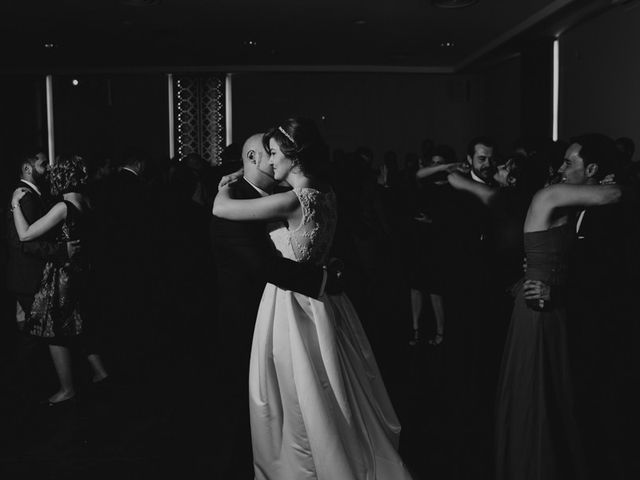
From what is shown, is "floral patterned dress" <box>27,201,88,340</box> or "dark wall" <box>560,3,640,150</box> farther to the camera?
"dark wall" <box>560,3,640,150</box>

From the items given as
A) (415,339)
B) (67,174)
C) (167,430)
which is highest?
(67,174)

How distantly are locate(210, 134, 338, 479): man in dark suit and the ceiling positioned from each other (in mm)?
4811

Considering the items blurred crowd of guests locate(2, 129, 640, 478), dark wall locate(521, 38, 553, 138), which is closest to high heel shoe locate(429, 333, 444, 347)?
blurred crowd of guests locate(2, 129, 640, 478)

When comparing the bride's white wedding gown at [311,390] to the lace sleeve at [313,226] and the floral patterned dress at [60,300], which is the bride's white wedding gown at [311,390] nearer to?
the lace sleeve at [313,226]

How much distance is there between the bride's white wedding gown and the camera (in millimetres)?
2297

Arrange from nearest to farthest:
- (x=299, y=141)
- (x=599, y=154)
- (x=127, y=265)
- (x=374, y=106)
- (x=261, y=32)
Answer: (x=299, y=141) < (x=599, y=154) < (x=127, y=265) < (x=261, y=32) < (x=374, y=106)

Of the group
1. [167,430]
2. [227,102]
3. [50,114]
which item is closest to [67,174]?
[167,430]

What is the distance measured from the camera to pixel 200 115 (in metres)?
11.7

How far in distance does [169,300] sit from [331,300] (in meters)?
3.69

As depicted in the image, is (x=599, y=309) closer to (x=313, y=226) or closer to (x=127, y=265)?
(x=313, y=226)

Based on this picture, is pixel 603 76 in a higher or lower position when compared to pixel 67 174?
higher

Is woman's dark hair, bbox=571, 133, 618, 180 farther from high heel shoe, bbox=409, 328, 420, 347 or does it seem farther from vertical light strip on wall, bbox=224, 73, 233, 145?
vertical light strip on wall, bbox=224, 73, 233, 145

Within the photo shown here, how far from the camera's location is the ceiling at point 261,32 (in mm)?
7070

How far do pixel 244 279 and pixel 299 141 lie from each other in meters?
0.56
